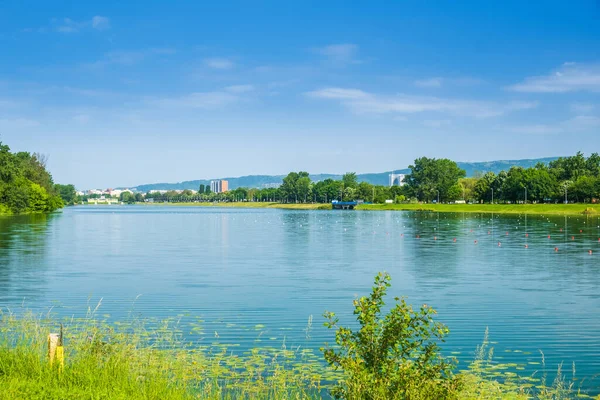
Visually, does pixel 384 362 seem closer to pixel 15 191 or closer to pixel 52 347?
pixel 52 347

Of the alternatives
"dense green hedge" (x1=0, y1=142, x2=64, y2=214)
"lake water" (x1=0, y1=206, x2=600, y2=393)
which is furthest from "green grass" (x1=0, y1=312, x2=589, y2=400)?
"dense green hedge" (x1=0, y1=142, x2=64, y2=214)

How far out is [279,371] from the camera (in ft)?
44.8

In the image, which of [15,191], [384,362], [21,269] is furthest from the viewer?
[15,191]

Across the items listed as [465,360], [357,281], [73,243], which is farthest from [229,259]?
[465,360]

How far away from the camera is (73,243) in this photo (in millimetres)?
53969

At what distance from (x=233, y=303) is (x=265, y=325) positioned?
4316 millimetres

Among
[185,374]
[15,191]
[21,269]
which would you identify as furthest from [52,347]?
[15,191]

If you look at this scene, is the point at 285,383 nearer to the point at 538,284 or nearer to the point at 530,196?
the point at 538,284

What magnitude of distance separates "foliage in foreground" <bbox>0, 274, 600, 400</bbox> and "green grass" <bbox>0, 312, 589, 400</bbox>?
0.08ft

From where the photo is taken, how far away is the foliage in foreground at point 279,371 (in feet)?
31.6

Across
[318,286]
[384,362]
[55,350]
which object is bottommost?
[318,286]

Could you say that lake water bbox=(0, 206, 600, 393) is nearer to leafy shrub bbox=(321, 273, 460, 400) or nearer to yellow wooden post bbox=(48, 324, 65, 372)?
leafy shrub bbox=(321, 273, 460, 400)

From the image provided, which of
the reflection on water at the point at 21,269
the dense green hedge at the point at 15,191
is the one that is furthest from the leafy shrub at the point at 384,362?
the dense green hedge at the point at 15,191

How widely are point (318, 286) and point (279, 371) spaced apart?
1524cm
